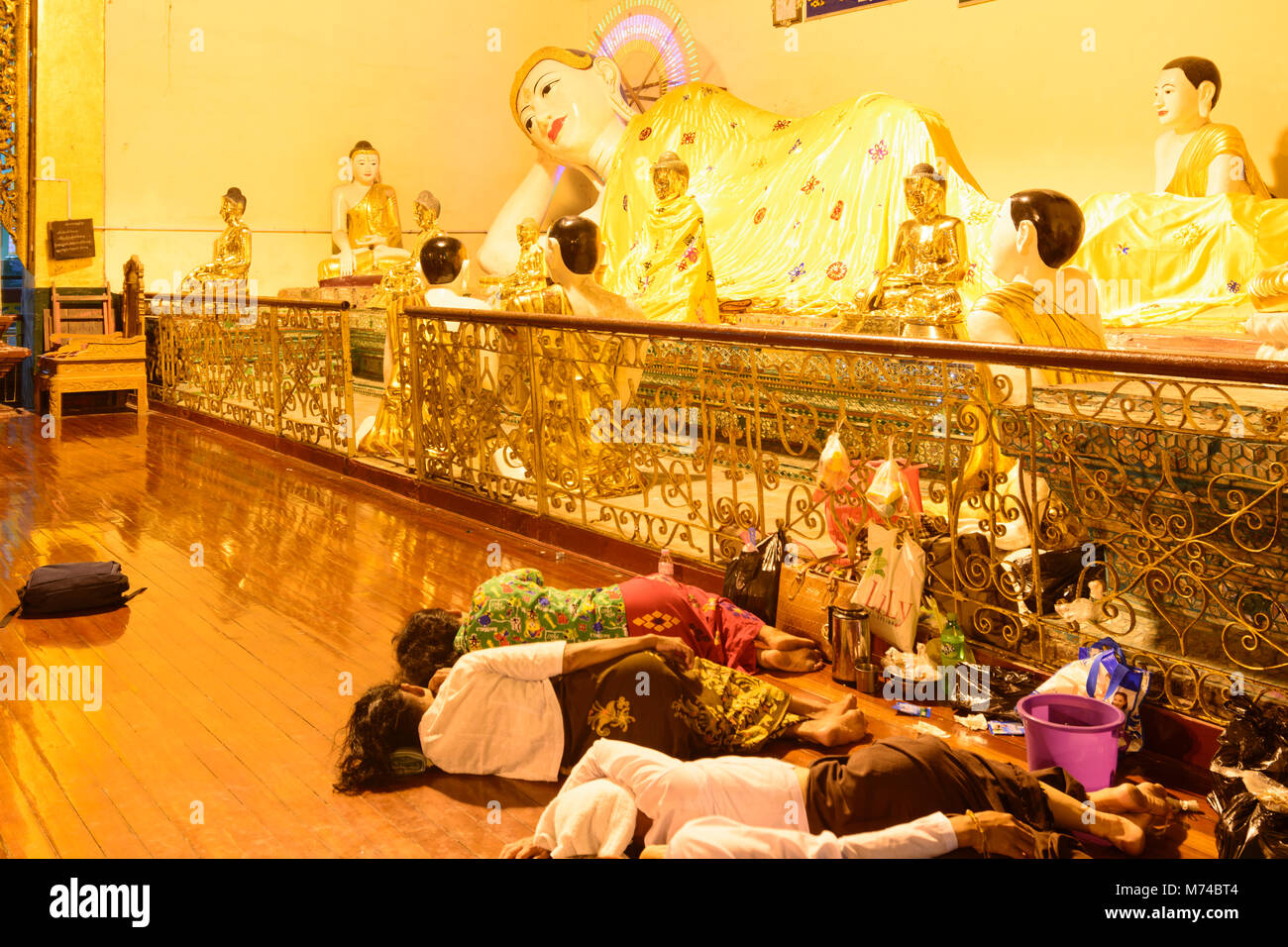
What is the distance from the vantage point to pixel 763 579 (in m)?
3.38

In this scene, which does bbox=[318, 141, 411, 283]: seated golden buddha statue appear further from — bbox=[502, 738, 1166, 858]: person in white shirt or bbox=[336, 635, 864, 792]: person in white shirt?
bbox=[502, 738, 1166, 858]: person in white shirt

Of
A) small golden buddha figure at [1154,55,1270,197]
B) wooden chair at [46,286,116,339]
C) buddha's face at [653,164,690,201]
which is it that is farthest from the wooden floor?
small golden buddha figure at [1154,55,1270,197]

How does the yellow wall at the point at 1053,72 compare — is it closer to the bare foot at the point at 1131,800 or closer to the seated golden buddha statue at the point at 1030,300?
the seated golden buddha statue at the point at 1030,300

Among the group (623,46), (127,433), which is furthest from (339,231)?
(127,433)

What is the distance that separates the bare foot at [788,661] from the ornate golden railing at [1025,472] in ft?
1.24

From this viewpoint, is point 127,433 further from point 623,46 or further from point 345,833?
point 623,46

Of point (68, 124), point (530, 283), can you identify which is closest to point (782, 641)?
point (530, 283)

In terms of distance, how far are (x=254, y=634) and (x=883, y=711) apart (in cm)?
198

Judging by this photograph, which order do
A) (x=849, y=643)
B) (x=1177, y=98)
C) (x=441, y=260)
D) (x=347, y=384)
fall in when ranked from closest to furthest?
(x=849, y=643) → (x=441, y=260) → (x=347, y=384) → (x=1177, y=98)

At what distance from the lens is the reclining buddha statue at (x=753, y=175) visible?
283 inches

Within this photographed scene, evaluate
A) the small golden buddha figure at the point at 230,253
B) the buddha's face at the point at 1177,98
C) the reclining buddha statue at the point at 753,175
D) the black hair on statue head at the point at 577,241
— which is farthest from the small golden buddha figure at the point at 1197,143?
the small golden buddha figure at the point at 230,253

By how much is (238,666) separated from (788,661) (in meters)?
1.62

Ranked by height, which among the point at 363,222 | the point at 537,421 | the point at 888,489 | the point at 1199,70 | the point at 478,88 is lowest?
the point at 888,489

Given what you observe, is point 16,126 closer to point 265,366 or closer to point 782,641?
point 265,366
